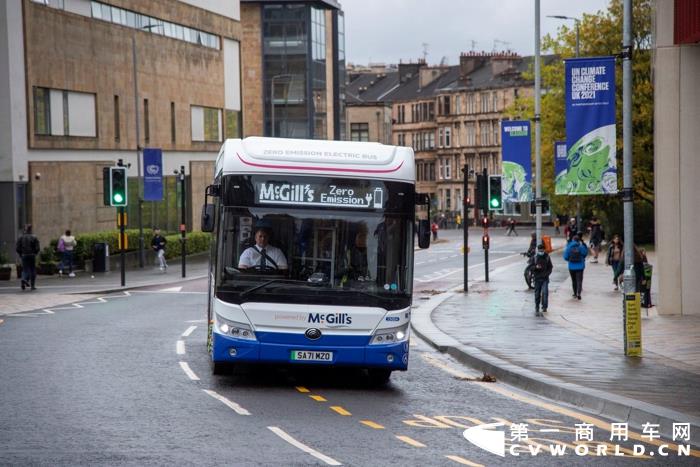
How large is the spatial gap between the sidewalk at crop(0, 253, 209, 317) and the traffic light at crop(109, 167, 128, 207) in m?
2.78

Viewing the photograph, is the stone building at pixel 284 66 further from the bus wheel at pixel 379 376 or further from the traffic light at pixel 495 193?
the bus wheel at pixel 379 376

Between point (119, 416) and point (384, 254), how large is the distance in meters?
4.18

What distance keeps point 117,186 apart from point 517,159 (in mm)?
12573

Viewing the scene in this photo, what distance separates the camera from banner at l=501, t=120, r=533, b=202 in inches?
1501

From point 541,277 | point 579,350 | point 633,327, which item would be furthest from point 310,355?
point 541,277

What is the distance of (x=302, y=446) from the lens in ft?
38.1

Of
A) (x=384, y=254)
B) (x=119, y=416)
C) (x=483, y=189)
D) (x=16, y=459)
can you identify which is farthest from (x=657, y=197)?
(x=16, y=459)

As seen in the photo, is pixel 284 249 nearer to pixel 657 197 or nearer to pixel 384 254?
pixel 384 254

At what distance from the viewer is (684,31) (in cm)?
2594

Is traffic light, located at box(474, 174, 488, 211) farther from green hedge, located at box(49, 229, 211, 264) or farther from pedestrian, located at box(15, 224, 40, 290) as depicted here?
green hedge, located at box(49, 229, 211, 264)

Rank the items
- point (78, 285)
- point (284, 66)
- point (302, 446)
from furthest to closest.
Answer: point (284, 66) → point (78, 285) → point (302, 446)

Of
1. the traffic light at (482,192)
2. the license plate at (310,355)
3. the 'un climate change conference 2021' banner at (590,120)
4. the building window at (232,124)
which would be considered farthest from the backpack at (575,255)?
the building window at (232,124)

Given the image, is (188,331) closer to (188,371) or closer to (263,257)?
(188,371)

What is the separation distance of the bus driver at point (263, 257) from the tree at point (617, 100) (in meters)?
47.6
